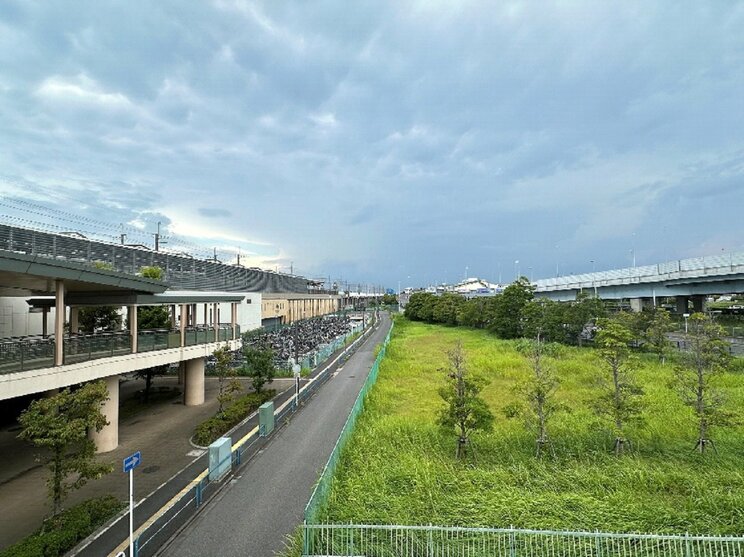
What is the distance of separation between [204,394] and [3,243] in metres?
13.4

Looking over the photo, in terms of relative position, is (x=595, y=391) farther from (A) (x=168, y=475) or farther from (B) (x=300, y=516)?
(A) (x=168, y=475)

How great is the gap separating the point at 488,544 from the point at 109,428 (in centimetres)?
1441

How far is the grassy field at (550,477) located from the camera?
32.8 feet

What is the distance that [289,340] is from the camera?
132 feet

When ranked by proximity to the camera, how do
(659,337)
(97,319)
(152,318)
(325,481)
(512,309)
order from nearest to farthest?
(325,481)
(97,319)
(152,318)
(659,337)
(512,309)

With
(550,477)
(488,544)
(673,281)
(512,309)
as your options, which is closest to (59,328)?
(488,544)

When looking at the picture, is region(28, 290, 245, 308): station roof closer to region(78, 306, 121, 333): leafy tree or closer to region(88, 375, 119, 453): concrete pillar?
region(88, 375, 119, 453): concrete pillar

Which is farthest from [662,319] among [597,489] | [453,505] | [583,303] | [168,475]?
[168,475]

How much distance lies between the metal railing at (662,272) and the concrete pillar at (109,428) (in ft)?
140

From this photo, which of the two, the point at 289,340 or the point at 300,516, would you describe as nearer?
the point at 300,516

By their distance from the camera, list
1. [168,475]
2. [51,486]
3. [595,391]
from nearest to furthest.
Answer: [51,486] < [168,475] < [595,391]

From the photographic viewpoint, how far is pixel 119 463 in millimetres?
15289

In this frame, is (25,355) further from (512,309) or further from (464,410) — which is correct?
(512,309)

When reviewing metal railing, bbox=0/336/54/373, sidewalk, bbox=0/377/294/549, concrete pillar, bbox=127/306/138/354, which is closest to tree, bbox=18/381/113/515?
sidewalk, bbox=0/377/294/549
